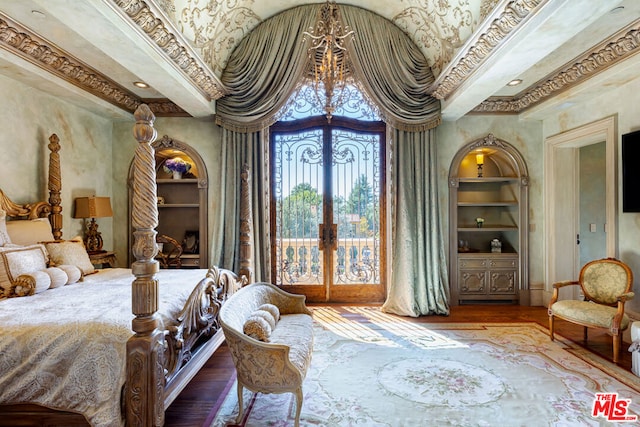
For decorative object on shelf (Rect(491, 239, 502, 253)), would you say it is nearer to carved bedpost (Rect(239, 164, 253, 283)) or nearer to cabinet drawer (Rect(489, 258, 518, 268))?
cabinet drawer (Rect(489, 258, 518, 268))

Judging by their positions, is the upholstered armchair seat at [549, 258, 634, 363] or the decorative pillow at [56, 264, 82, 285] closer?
the decorative pillow at [56, 264, 82, 285]

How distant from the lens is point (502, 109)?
4.99 metres

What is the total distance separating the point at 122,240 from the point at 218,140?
2070mm

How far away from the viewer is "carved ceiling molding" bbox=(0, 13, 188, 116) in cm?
292

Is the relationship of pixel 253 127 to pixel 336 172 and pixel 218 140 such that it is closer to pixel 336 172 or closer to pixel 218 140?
pixel 218 140

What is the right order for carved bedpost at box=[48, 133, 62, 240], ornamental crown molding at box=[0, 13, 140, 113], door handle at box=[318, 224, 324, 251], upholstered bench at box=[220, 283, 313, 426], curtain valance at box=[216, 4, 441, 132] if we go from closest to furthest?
upholstered bench at box=[220, 283, 313, 426] < ornamental crown molding at box=[0, 13, 140, 113] < carved bedpost at box=[48, 133, 62, 240] < curtain valance at box=[216, 4, 441, 132] < door handle at box=[318, 224, 324, 251]

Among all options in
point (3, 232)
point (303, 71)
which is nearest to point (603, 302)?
point (303, 71)

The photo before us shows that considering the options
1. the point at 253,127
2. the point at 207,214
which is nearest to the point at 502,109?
the point at 253,127

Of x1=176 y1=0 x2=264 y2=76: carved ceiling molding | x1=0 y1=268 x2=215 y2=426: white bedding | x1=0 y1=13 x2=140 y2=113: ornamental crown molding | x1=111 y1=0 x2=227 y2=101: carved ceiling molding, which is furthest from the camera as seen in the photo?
x1=176 y1=0 x2=264 y2=76: carved ceiling molding

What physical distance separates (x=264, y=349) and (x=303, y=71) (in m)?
3.52

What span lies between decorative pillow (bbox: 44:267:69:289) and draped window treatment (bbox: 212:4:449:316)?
1.96 m

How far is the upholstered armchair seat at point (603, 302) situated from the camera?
3.23 meters

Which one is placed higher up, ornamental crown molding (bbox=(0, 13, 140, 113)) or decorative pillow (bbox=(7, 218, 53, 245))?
ornamental crown molding (bbox=(0, 13, 140, 113))

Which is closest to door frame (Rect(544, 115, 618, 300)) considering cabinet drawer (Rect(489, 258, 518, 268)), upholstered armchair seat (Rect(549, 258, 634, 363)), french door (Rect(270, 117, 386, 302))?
cabinet drawer (Rect(489, 258, 518, 268))
